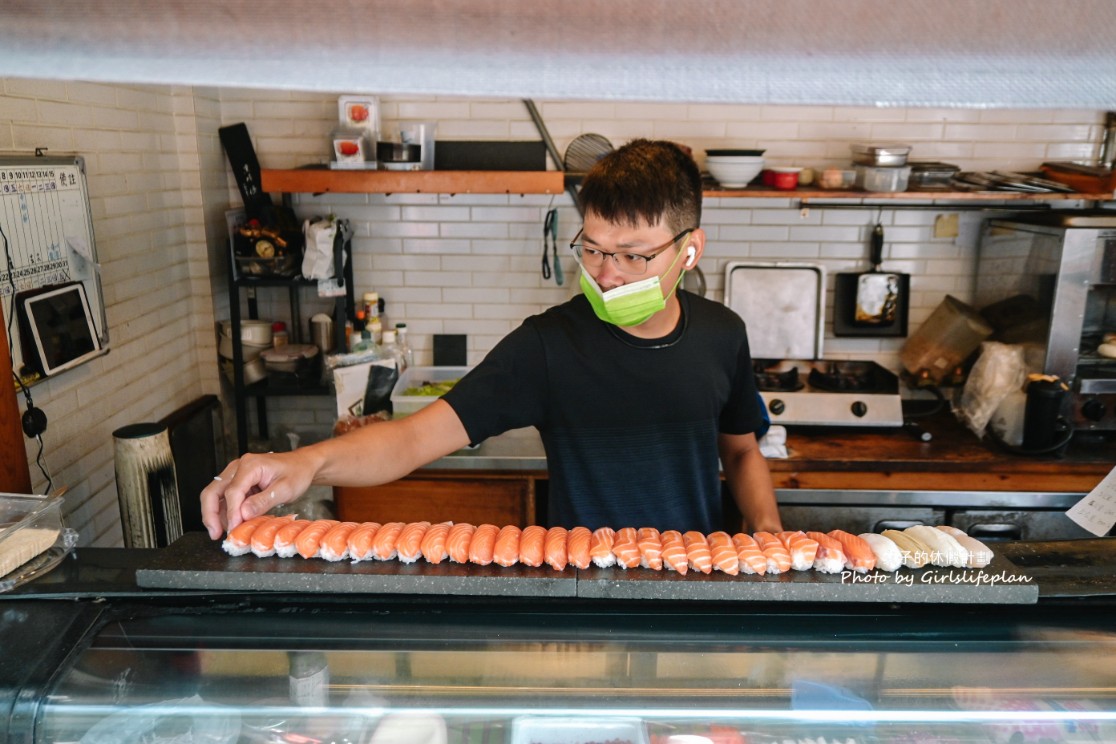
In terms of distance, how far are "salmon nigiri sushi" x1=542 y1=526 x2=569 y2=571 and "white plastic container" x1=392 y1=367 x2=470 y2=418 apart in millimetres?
2082

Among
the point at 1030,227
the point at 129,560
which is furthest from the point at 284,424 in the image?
the point at 1030,227

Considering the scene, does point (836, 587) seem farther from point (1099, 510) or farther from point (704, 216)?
point (704, 216)

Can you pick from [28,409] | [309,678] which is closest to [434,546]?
[309,678]

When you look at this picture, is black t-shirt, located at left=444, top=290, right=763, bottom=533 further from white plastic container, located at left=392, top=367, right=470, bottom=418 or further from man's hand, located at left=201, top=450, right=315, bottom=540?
white plastic container, located at left=392, top=367, right=470, bottom=418

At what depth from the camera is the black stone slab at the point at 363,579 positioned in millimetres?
1359

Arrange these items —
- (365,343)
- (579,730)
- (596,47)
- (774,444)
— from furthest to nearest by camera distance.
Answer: (365,343), (774,444), (579,730), (596,47)

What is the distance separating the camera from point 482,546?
56.3 inches

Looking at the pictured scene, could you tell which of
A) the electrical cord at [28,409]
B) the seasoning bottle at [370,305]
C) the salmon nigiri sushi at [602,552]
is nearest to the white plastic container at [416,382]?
the seasoning bottle at [370,305]

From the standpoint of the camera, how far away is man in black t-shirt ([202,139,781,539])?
1.94 m

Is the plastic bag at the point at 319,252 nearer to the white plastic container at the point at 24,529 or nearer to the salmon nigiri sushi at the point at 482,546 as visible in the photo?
the white plastic container at the point at 24,529

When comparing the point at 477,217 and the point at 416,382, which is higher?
the point at 477,217

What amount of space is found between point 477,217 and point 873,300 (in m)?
1.97

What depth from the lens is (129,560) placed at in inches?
60.7

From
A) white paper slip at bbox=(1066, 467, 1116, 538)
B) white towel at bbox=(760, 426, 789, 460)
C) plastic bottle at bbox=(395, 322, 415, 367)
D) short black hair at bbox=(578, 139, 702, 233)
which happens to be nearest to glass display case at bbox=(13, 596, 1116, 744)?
white paper slip at bbox=(1066, 467, 1116, 538)
